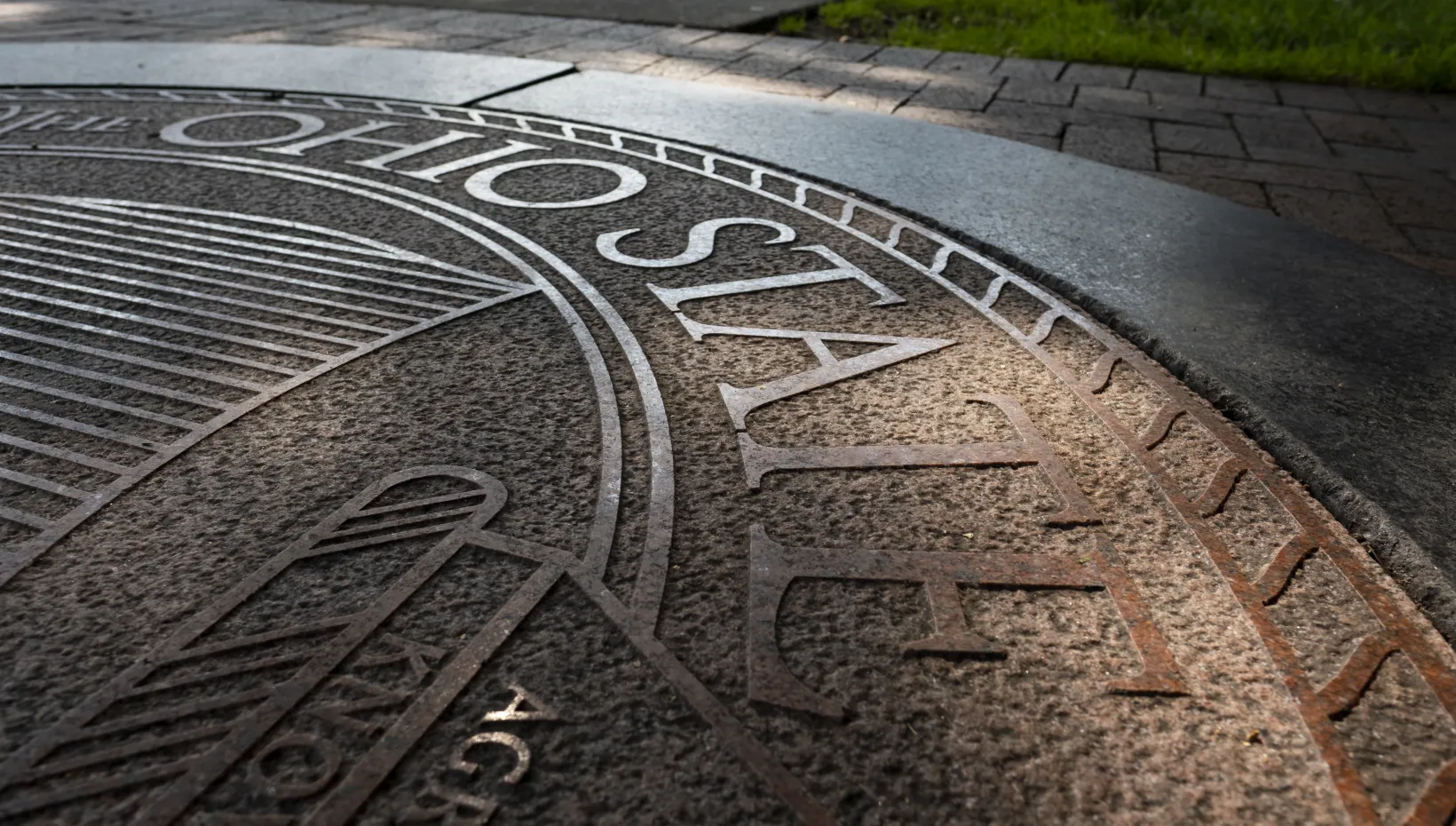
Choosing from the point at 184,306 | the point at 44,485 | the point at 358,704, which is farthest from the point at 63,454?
the point at 358,704

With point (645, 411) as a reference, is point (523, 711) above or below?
below

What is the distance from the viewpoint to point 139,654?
1.22m

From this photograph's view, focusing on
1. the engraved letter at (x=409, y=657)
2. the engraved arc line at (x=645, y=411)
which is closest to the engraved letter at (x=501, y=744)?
the engraved letter at (x=409, y=657)

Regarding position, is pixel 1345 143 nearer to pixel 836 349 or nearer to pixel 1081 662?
pixel 836 349

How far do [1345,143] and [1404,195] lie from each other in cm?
66

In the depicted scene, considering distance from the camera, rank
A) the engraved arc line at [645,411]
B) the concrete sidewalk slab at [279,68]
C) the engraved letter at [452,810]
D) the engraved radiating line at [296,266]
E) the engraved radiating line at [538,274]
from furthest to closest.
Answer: the concrete sidewalk slab at [279,68] → the engraved radiating line at [296,266] → the engraved radiating line at [538,274] → the engraved arc line at [645,411] → the engraved letter at [452,810]

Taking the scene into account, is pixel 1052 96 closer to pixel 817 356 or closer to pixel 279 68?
pixel 817 356

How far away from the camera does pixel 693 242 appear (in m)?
2.50

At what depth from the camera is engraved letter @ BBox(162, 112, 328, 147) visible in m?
3.19

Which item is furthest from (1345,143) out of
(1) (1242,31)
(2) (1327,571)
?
(2) (1327,571)

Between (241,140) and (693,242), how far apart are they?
66.1 inches

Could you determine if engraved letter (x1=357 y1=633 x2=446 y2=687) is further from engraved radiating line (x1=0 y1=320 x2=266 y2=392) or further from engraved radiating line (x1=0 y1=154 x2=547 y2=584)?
engraved radiating line (x1=0 y1=320 x2=266 y2=392)

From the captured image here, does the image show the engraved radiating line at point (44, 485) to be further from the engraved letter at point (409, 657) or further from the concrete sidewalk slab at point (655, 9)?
the concrete sidewalk slab at point (655, 9)

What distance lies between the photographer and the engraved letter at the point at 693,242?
2.38 meters
